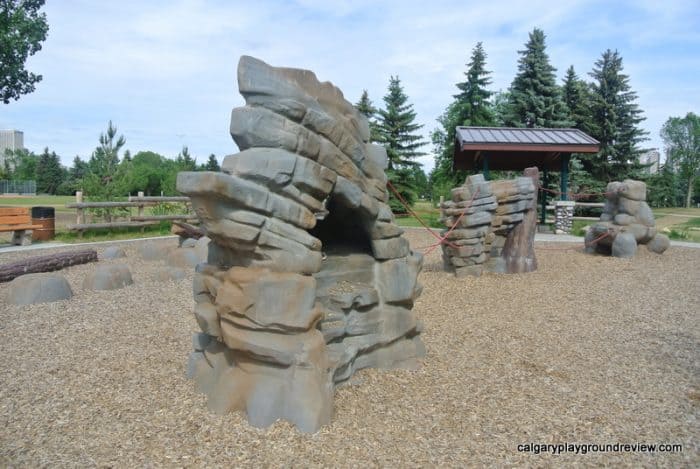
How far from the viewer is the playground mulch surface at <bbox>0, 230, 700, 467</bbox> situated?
3.04 m

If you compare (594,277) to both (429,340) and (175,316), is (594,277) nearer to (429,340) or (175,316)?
(429,340)

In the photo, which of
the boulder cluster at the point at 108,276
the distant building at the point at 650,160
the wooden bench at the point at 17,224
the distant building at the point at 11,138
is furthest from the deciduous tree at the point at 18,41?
the distant building at the point at 11,138

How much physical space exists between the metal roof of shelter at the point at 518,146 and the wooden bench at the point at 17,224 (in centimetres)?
A: 1253

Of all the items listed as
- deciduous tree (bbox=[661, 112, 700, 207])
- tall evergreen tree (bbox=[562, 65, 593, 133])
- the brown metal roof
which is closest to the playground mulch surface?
the brown metal roof

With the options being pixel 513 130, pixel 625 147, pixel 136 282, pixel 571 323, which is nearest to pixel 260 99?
pixel 571 323

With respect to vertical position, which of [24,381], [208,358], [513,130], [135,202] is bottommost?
[24,381]

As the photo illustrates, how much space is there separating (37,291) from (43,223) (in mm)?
7776

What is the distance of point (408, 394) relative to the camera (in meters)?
3.88

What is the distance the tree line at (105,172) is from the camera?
52.6ft

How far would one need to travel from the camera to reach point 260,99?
3430 mm

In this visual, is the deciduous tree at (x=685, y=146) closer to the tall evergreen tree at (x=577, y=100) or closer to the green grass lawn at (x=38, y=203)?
the tall evergreen tree at (x=577, y=100)

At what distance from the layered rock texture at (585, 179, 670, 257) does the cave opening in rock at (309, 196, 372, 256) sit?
856 cm

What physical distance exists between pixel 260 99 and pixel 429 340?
321cm

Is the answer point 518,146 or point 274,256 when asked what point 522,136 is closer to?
point 518,146
